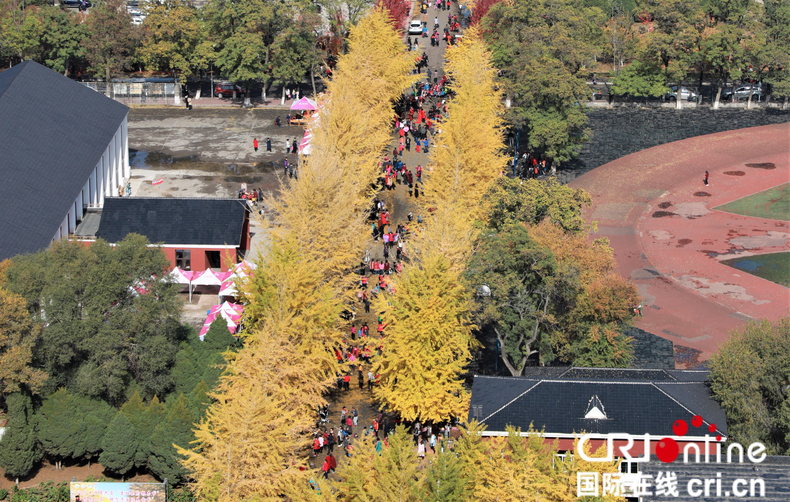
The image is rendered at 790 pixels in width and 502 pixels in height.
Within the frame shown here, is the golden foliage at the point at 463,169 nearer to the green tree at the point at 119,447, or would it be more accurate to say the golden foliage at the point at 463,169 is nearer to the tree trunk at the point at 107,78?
the green tree at the point at 119,447

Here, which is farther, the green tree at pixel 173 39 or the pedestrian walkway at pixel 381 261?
the green tree at pixel 173 39

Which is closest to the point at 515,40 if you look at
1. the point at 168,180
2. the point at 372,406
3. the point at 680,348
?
the point at 168,180

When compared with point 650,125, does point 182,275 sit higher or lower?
lower

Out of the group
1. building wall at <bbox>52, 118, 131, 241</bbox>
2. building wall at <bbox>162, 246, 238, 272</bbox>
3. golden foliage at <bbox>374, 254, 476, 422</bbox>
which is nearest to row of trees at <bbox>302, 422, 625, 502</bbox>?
golden foliage at <bbox>374, 254, 476, 422</bbox>

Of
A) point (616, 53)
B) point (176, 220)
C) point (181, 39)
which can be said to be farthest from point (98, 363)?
point (616, 53)

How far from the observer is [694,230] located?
90250 millimetres

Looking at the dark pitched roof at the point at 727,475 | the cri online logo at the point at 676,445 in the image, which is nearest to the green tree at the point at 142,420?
the cri online logo at the point at 676,445

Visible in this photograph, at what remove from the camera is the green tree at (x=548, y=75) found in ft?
314

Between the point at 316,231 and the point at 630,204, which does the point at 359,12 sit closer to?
the point at 630,204

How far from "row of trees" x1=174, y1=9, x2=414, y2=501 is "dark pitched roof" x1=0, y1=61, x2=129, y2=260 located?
54.9 feet

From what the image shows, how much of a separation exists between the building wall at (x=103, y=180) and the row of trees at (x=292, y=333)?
16.6 m

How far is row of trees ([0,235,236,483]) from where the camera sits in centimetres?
5850

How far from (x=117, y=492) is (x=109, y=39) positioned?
215ft

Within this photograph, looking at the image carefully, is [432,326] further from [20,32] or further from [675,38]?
[20,32]
